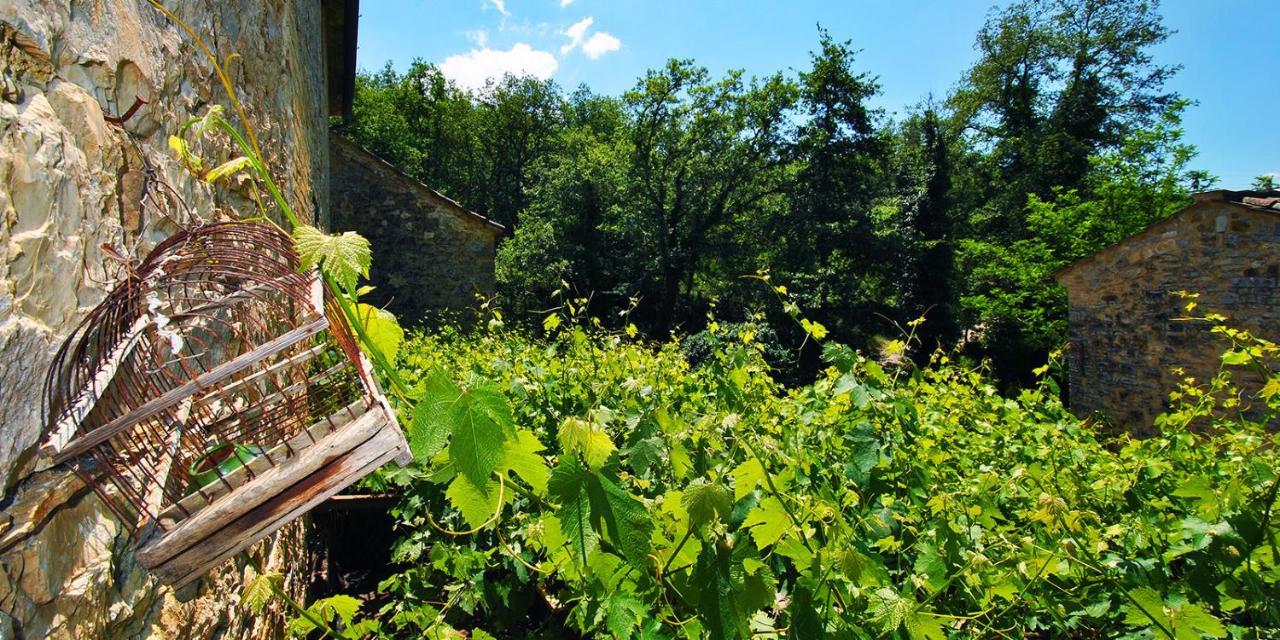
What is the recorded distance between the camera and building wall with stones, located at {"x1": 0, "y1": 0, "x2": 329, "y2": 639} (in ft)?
2.84

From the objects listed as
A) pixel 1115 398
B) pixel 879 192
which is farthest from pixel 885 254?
pixel 1115 398

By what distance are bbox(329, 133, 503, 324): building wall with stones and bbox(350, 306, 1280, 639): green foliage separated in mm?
8583

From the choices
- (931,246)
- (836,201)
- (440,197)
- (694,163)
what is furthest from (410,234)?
(931,246)

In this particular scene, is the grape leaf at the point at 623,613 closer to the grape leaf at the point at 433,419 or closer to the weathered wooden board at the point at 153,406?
the grape leaf at the point at 433,419

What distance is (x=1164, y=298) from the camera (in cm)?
796

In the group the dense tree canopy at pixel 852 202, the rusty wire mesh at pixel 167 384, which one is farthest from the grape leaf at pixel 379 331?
the dense tree canopy at pixel 852 202

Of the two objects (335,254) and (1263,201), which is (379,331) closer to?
(335,254)

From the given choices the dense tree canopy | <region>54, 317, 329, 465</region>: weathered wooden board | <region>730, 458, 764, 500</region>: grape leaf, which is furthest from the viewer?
the dense tree canopy

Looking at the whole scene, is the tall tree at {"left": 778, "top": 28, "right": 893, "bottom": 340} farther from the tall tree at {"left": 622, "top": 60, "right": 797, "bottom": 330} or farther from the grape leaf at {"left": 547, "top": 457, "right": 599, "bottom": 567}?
the grape leaf at {"left": 547, "top": 457, "right": 599, "bottom": 567}

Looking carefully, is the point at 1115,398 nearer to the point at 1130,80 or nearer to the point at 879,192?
the point at 879,192

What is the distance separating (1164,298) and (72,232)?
33.7 feet

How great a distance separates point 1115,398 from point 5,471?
35.6 ft

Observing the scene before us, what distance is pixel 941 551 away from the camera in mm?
1715

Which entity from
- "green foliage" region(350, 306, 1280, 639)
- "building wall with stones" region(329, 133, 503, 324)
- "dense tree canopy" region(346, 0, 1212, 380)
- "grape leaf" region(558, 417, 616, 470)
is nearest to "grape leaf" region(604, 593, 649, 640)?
"green foliage" region(350, 306, 1280, 639)
